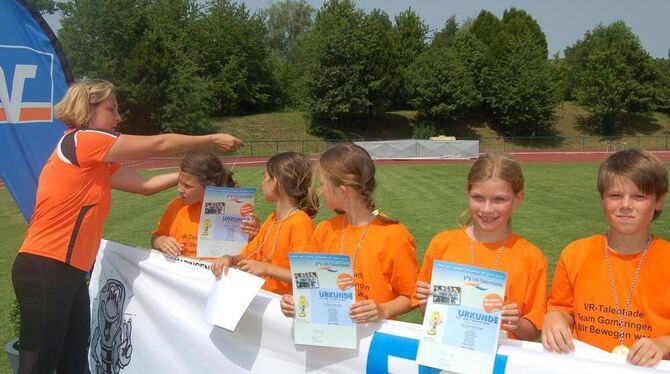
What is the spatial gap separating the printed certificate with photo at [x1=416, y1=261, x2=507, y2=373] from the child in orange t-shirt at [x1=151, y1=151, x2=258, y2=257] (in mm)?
2088

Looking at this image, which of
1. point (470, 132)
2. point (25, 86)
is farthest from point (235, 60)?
point (25, 86)

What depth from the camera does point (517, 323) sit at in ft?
7.00

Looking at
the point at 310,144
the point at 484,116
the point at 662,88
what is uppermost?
the point at 662,88

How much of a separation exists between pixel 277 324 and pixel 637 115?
56.7 meters

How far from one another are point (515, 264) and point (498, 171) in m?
0.40

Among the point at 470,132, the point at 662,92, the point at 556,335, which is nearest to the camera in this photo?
the point at 556,335

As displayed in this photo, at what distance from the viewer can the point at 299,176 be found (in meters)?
3.25

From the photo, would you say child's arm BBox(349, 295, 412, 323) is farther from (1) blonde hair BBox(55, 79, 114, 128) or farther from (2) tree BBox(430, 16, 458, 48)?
(2) tree BBox(430, 16, 458, 48)

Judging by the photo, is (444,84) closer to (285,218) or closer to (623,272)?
(285,218)

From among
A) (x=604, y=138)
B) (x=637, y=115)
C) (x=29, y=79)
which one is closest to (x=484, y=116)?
(x=604, y=138)

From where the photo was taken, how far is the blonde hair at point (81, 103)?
3.19 meters

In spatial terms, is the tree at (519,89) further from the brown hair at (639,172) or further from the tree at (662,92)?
the brown hair at (639,172)

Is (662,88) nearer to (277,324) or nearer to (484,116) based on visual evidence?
(484,116)

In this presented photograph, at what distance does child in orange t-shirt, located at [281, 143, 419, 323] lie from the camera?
2.64 m
